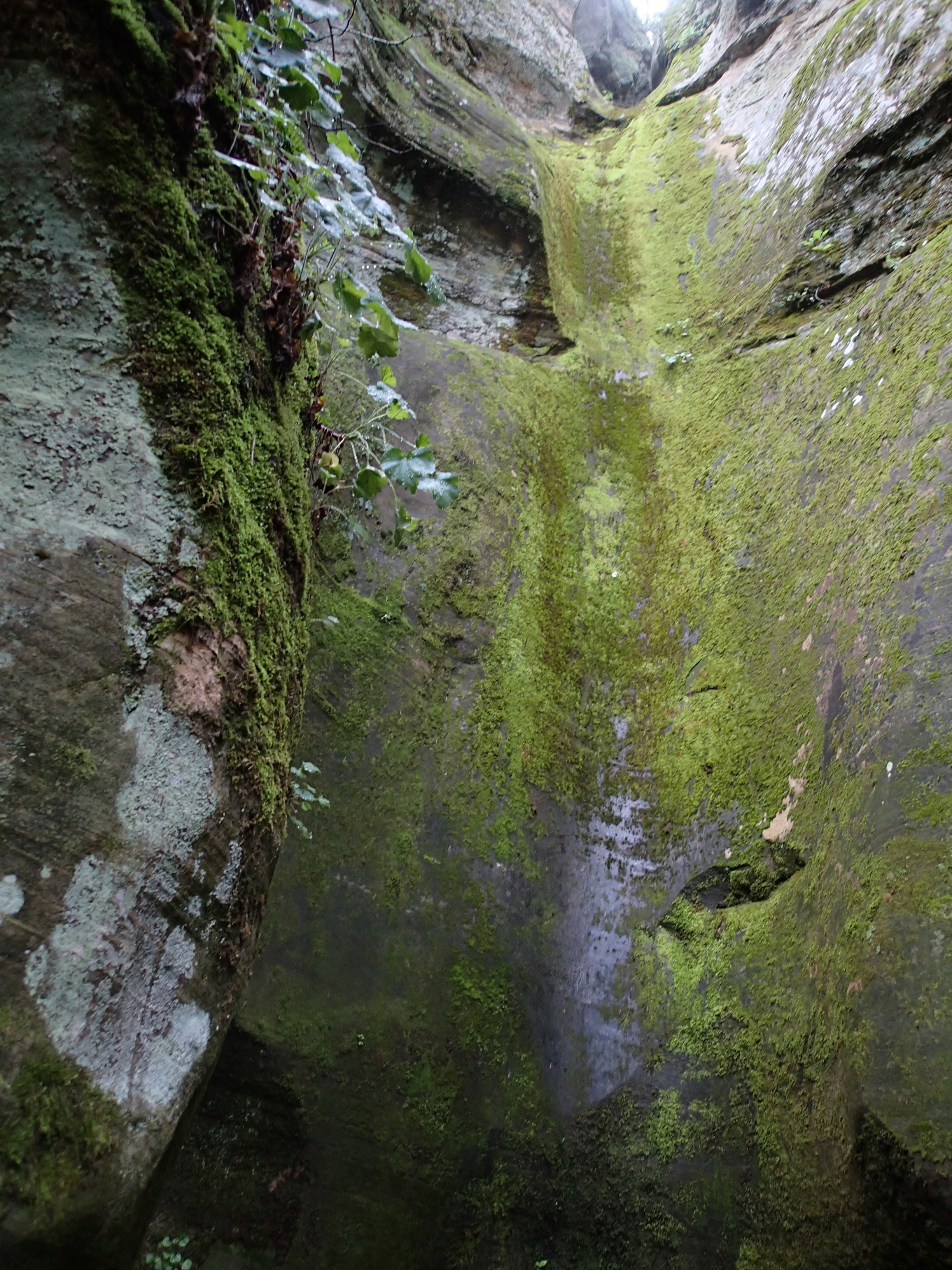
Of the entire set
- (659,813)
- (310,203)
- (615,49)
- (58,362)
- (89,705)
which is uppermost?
(615,49)

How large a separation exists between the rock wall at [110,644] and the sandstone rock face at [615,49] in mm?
9274

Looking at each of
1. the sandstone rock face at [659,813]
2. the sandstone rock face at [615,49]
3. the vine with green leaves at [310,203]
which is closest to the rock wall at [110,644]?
the vine with green leaves at [310,203]

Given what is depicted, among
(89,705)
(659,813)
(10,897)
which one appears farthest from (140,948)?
(659,813)

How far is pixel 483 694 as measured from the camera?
364 centimetres

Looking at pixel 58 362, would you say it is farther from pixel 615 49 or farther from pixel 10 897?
pixel 615 49

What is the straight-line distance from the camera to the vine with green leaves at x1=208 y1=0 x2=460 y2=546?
5.96 ft

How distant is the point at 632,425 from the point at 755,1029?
143 inches

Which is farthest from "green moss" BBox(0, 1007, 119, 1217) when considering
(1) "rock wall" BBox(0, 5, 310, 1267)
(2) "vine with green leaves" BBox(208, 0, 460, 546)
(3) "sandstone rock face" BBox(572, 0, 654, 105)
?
(3) "sandstone rock face" BBox(572, 0, 654, 105)

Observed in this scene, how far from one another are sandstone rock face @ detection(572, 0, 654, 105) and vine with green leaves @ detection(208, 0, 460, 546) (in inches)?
326

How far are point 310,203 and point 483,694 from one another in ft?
7.48

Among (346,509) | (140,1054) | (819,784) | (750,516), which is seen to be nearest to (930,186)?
(750,516)

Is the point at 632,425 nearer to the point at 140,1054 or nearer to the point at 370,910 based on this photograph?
the point at 370,910

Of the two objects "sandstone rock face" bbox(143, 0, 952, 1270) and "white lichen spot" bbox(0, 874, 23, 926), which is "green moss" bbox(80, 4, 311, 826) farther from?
"sandstone rock face" bbox(143, 0, 952, 1270)

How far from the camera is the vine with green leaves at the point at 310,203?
1.82 m
